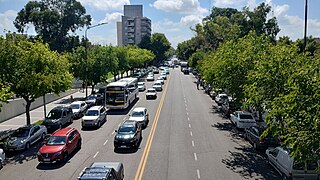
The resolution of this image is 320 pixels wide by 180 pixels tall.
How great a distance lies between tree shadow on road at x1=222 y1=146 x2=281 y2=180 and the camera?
714 inches

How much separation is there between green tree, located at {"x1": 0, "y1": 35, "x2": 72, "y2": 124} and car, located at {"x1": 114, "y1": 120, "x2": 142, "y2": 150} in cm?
734

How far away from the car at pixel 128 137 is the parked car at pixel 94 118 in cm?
642

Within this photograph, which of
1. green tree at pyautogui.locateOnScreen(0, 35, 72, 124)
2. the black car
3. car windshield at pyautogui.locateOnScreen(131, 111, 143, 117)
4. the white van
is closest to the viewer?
the white van

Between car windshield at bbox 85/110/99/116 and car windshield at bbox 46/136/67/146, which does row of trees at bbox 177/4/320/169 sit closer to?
car windshield at bbox 85/110/99/116

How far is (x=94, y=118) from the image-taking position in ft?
97.4

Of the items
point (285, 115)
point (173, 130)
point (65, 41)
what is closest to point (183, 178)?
point (285, 115)

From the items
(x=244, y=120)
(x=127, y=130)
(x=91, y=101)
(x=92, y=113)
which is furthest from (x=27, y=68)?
(x=244, y=120)

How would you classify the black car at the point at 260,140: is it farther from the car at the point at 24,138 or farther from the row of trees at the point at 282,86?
the car at the point at 24,138

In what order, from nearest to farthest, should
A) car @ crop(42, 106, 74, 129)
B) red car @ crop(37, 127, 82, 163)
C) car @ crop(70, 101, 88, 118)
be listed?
red car @ crop(37, 127, 82, 163) < car @ crop(42, 106, 74, 129) < car @ crop(70, 101, 88, 118)

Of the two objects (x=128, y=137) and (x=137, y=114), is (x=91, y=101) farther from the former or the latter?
(x=128, y=137)

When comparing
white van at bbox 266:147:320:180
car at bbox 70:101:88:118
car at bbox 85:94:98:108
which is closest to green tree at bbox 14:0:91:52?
car at bbox 85:94:98:108

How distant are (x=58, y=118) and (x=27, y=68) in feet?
18.3

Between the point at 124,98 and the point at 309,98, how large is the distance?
88.4 ft

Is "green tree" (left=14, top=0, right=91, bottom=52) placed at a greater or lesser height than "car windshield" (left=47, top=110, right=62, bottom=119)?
greater
